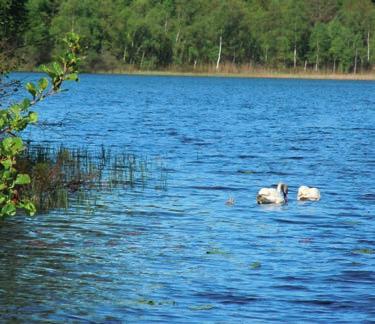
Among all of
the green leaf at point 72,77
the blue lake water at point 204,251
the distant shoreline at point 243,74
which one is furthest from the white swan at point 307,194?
the distant shoreline at point 243,74

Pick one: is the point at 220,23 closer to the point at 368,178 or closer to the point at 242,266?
the point at 368,178

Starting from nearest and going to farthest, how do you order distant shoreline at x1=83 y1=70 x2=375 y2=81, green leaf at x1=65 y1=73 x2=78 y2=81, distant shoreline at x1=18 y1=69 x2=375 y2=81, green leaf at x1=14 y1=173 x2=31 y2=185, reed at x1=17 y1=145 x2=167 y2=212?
green leaf at x1=14 y1=173 x2=31 y2=185 → green leaf at x1=65 y1=73 x2=78 y2=81 → reed at x1=17 y1=145 x2=167 y2=212 → distant shoreline at x1=83 y1=70 x2=375 y2=81 → distant shoreline at x1=18 y1=69 x2=375 y2=81

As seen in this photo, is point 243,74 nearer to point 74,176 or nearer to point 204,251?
point 74,176

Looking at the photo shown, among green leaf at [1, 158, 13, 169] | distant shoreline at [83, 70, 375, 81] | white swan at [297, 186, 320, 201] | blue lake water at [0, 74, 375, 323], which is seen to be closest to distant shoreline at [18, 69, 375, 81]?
distant shoreline at [83, 70, 375, 81]

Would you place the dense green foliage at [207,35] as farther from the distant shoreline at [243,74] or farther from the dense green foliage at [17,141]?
the dense green foliage at [17,141]

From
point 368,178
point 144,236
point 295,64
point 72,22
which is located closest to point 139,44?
point 72,22

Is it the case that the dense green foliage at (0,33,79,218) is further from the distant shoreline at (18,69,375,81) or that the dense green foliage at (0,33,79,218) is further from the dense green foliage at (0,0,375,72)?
the distant shoreline at (18,69,375,81)

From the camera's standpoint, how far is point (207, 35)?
17875 cm

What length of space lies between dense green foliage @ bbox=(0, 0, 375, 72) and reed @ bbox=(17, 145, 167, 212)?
137089 millimetres

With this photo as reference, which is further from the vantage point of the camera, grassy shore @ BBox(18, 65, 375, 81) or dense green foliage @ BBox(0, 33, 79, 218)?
grassy shore @ BBox(18, 65, 375, 81)

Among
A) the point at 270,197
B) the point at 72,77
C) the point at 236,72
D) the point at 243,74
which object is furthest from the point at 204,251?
the point at 243,74

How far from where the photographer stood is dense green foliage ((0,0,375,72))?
573 feet

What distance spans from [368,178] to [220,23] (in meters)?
151

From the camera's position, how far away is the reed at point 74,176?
21734mm
